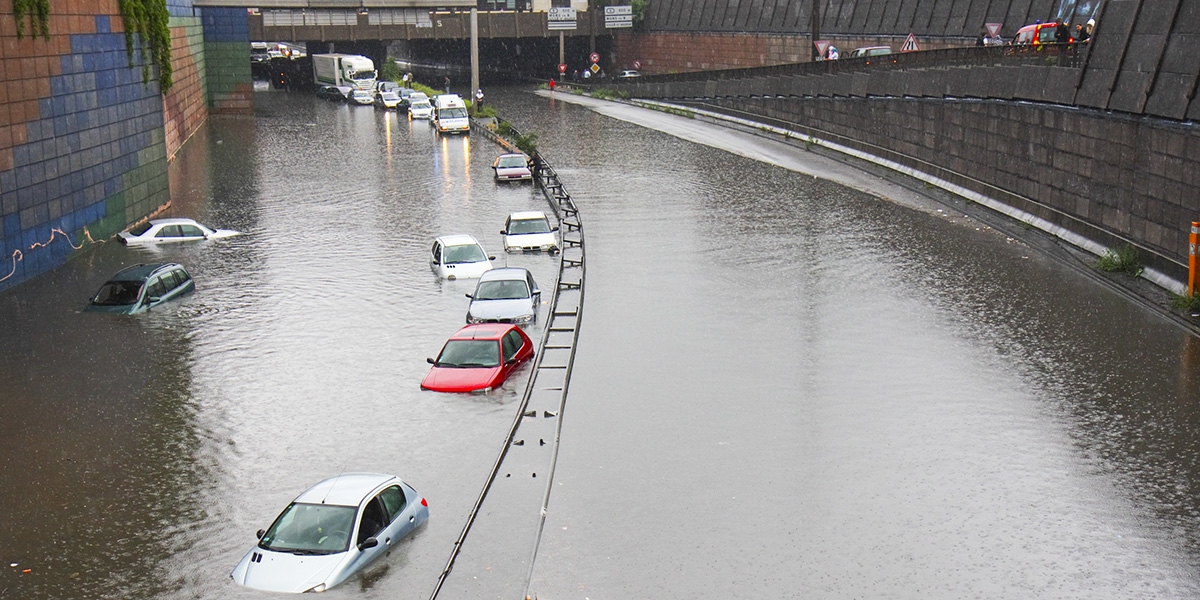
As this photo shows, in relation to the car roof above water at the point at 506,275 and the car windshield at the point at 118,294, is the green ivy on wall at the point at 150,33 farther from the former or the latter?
the car roof above water at the point at 506,275

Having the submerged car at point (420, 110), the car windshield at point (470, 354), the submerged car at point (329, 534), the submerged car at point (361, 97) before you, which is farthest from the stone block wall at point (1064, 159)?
the submerged car at point (361, 97)

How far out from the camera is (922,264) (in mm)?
32750

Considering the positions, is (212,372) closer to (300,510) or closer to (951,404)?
(300,510)

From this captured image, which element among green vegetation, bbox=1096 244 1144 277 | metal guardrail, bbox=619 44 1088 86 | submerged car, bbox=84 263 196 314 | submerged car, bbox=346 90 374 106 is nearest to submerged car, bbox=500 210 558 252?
submerged car, bbox=84 263 196 314

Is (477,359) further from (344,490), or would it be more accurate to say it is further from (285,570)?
(285,570)

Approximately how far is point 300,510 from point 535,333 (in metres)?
11.6

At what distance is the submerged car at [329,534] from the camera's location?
15.1 meters

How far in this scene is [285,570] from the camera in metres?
15.1

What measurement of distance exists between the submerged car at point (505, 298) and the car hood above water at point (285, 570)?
12.7m

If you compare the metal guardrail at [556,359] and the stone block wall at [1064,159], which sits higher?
the stone block wall at [1064,159]

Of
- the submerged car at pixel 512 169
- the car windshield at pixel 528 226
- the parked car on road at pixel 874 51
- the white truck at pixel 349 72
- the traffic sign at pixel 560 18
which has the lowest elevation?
the car windshield at pixel 528 226

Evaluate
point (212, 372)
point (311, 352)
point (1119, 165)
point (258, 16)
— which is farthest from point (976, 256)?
point (258, 16)

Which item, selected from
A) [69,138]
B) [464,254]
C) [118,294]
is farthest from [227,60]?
[118,294]

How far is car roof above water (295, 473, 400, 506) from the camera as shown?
16.0 meters
